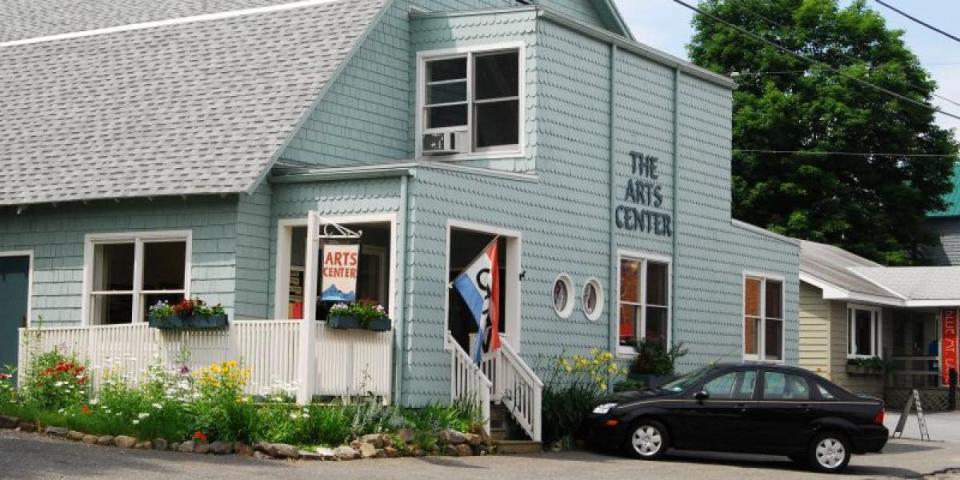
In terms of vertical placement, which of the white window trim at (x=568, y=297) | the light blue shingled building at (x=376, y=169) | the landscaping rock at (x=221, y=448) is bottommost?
the landscaping rock at (x=221, y=448)

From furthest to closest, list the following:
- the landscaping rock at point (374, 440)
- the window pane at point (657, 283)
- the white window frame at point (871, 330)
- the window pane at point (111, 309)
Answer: the white window frame at point (871, 330) → the window pane at point (657, 283) → the window pane at point (111, 309) → the landscaping rock at point (374, 440)

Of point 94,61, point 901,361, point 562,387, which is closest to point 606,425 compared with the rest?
point 562,387

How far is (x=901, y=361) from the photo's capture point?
41969mm

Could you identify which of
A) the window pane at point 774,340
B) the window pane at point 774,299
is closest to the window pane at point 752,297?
the window pane at point 774,299

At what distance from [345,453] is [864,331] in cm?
2494

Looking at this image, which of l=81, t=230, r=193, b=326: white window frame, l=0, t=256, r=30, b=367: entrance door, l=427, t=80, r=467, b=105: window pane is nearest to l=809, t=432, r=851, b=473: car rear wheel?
l=427, t=80, r=467, b=105: window pane

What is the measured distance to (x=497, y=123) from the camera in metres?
23.9

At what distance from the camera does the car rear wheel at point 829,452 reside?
2119 cm

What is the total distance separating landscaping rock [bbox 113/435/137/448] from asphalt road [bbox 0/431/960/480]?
0.37 metres

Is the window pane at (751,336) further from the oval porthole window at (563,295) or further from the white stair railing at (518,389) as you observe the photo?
the white stair railing at (518,389)

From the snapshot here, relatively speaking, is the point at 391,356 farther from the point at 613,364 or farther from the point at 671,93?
the point at 671,93

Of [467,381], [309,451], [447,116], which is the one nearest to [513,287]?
[467,381]

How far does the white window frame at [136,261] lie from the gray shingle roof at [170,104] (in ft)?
2.33

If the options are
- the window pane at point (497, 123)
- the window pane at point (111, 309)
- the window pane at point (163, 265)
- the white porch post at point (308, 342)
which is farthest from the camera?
the window pane at point (497, 123)
